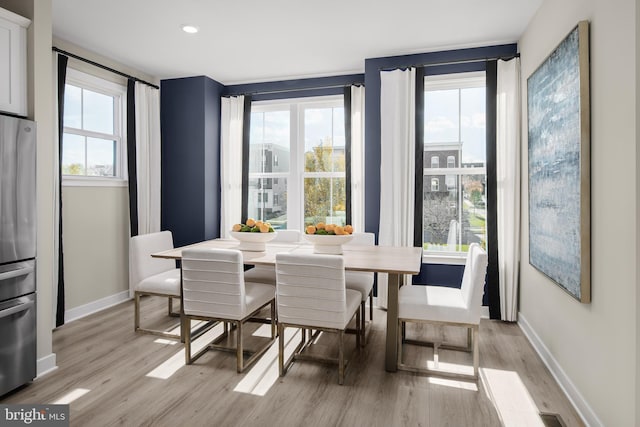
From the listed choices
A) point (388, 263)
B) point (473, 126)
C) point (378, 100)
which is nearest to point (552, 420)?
point (388, 263)

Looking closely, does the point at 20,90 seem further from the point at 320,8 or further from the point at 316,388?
the point at 316,388

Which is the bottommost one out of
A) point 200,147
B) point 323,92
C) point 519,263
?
point 519,263

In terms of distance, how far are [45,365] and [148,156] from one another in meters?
2.57

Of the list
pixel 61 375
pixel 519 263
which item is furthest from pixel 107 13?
pixel 519 263

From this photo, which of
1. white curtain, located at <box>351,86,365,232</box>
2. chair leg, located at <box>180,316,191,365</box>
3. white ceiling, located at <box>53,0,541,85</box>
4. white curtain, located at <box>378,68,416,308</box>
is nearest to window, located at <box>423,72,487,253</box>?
white curtain, located at <box>378,68,416,308</box>

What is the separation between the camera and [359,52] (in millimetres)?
3973

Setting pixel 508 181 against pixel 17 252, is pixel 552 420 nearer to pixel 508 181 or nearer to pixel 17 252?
pixel 508 181

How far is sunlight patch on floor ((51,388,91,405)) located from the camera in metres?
2.30

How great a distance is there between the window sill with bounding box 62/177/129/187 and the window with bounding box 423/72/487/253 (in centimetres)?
332

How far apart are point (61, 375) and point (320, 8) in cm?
322

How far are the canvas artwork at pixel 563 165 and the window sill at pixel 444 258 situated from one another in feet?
3.10

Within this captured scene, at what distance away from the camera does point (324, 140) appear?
4.73 meters

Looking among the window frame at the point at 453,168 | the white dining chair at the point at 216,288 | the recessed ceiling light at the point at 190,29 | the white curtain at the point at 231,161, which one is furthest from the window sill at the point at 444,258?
the recessed ceiling light at the point at 190,29

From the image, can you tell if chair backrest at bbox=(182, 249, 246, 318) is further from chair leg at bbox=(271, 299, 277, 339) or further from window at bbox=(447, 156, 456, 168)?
window at bbox=(447, 156, 456, 168)
